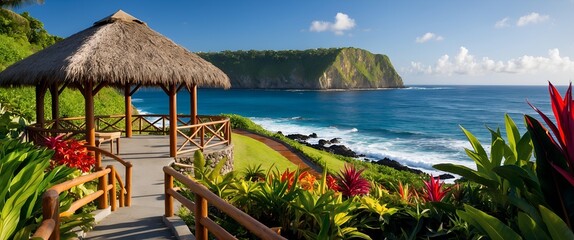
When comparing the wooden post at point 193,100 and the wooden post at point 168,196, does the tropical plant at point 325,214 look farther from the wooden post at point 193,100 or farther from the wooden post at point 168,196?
the wooden post at point 193,100

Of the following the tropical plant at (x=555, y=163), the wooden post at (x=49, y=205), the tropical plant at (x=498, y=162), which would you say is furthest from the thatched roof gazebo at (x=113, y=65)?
the tropical plant at (x=555, y=163)

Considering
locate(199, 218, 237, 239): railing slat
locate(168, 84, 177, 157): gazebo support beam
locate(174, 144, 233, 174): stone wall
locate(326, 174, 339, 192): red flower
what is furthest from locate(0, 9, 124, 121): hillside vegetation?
locate(199, 218, 237, 239): railing slat

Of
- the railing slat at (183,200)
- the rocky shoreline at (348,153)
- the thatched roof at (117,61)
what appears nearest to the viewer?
the railing slat at (183,200)

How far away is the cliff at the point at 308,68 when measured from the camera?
134 meters

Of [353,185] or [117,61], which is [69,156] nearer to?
[117,61]

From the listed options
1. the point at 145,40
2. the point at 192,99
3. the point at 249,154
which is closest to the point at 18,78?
the point at 145,40

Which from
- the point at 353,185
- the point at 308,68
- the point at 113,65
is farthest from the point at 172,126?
the point at 308,68

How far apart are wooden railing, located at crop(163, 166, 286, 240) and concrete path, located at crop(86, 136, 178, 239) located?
0.40 metres

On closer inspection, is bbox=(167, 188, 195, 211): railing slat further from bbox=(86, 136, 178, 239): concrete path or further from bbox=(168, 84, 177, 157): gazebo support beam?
bbox=(168, 84, 177, 157): gazebo support beam

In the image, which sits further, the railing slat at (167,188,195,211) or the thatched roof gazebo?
the thatched roof gazebo

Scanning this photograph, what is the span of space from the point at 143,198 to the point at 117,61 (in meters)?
3.75

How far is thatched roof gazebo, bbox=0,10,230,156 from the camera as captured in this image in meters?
8.49

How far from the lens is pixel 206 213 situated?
3.83 m

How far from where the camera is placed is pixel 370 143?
32031mm
